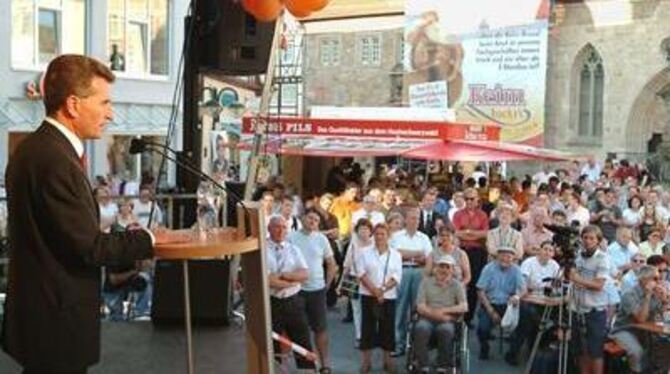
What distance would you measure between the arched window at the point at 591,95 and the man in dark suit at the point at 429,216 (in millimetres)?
27496

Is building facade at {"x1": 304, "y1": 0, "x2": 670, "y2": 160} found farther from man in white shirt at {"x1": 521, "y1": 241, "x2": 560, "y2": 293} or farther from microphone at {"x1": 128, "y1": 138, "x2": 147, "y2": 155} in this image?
microphone at {"x1": 128, "y1": 138, "x2": 147, "y2": 155}

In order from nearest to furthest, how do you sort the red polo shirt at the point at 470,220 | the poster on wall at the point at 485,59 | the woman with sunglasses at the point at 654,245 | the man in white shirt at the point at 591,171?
the woman with sunglasses at the point at 654,245 → the red polo shirt at the point at 470,220 → the man in white shirt at the point at 591,171 → the poster on wall at the point at 485,59

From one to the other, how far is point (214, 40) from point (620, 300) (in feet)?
16.9

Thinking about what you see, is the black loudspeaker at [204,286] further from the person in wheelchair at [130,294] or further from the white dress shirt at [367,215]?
the white dress shirt at [367,215]

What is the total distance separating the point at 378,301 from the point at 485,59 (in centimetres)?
2730

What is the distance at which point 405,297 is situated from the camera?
988cm

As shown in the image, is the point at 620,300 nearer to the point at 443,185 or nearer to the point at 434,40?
the point at 443,185

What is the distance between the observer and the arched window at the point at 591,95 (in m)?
39.1

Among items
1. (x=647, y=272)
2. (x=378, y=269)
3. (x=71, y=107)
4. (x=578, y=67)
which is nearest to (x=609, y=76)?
(x=578, y=67)

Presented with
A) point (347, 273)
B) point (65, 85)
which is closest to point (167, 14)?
point (347, 273)

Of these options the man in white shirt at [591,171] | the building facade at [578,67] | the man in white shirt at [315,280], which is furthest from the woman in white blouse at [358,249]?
the building facade at [578,67]

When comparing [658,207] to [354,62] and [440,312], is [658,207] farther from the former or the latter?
[354,62]

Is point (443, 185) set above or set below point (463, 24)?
below

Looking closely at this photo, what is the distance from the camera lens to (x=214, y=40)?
5.75m
